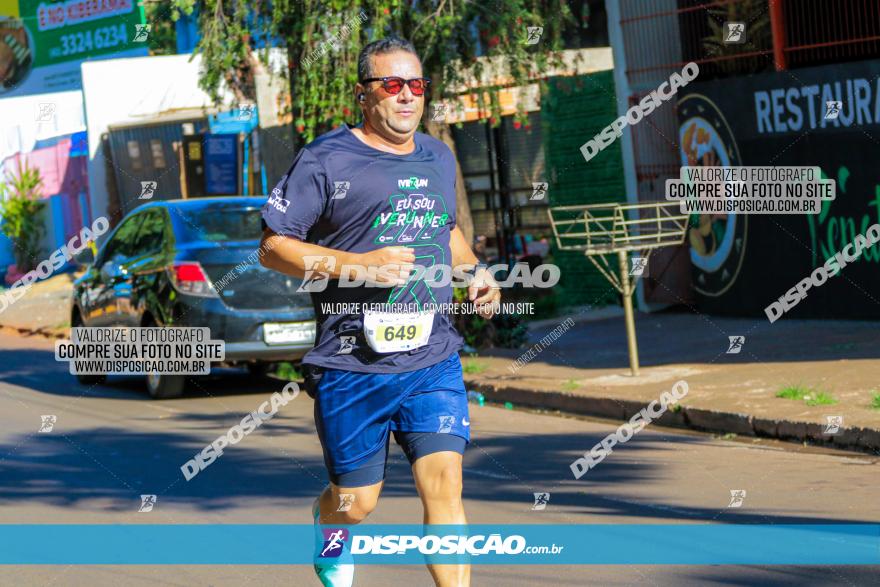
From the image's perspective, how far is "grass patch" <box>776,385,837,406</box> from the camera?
944 centimetres

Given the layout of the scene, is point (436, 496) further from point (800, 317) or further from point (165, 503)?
point (800, 317)

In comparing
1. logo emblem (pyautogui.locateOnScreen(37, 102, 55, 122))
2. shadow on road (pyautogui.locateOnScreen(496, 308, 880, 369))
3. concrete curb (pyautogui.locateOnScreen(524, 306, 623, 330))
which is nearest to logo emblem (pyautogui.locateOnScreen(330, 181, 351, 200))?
shadow on road (pyautogui.locateOnScreen(496, 308, 880, 369))

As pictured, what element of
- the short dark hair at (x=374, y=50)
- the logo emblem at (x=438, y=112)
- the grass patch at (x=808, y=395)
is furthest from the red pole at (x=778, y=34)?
the short dark hair at (x=374, y=50)

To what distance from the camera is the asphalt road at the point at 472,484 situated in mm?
6176

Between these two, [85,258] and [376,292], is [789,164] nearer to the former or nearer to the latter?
[85,258]

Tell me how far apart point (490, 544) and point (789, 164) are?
8420mm

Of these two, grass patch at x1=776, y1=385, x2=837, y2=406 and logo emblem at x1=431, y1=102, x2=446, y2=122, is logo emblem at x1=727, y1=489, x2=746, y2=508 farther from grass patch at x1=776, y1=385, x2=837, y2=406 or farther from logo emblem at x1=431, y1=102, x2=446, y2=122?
logo emblem at x1=431, y1=102, x2=446, y2=122

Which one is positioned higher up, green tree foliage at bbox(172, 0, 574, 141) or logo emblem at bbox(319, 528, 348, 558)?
green tree foliage at bbox(172, 0, 574, 141)

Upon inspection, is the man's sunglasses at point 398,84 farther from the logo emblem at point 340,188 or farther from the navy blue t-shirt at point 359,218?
the logo emblem at point 340,188

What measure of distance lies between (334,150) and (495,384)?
7.32 metres

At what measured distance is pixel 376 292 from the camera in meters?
4.89

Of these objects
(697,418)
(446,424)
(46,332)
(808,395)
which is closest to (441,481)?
(446,424)

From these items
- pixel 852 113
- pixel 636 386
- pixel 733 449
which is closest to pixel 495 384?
pixel 636 386

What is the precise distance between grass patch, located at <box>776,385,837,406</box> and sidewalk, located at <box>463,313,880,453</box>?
62 mm
